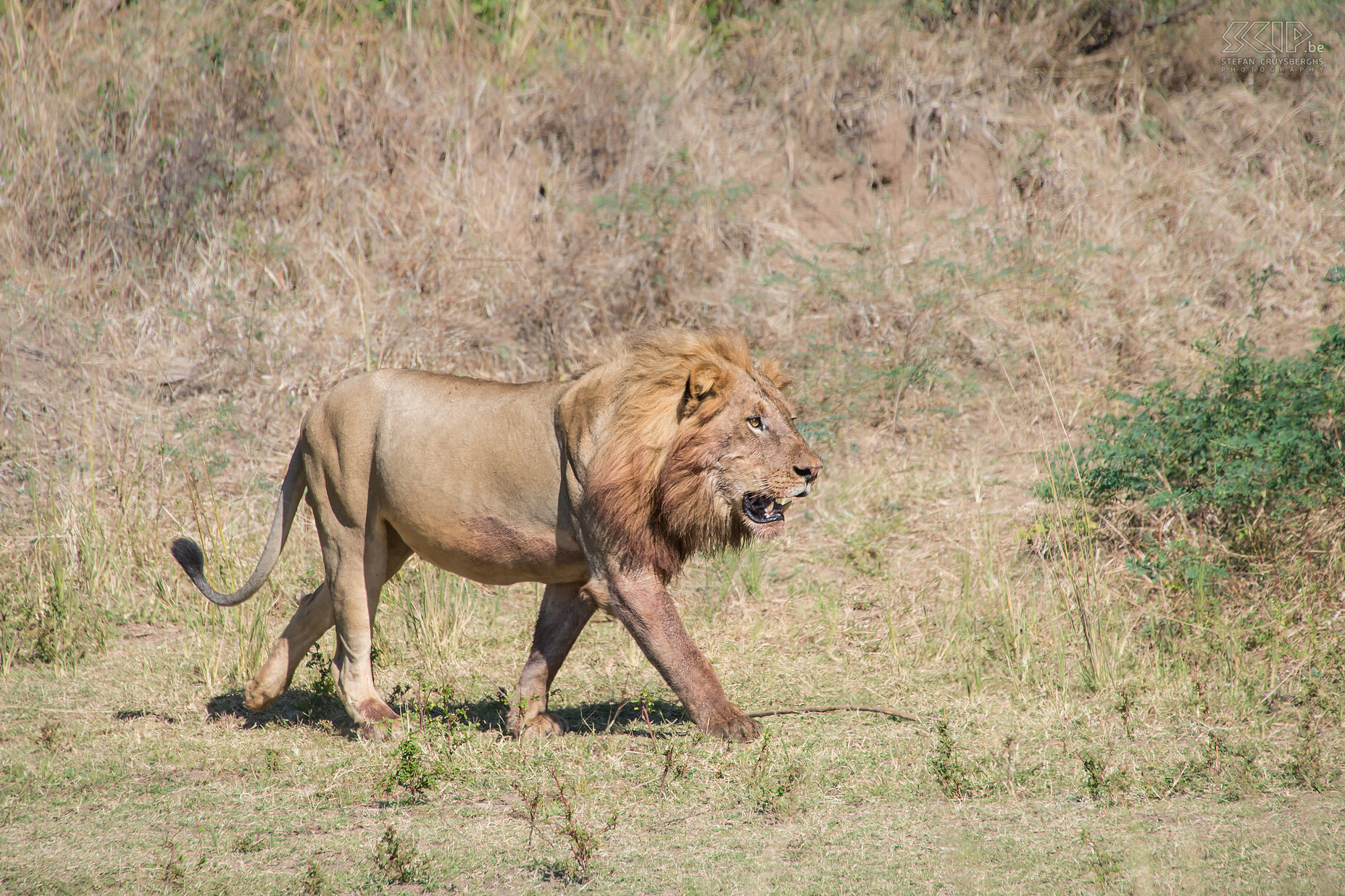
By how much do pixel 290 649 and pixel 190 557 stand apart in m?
0.65

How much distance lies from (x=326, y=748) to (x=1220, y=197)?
374 inches

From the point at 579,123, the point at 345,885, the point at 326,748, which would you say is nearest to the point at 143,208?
the point at 579,123

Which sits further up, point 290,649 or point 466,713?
point 290,649

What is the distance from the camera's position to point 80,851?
4.17 meters

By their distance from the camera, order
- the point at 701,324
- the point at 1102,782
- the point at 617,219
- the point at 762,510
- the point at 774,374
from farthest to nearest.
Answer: the point at 617,219 → the point at 701,324 → the point at 774,374 → the point at 762,510 → the point at 1102,782

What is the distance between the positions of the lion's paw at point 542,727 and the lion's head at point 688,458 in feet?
2.89

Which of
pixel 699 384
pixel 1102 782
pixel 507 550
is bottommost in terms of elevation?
pixel 1102 782

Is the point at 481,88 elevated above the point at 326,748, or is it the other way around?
the point at 481,88

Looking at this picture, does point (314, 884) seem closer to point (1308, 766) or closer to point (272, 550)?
point (272, 550)

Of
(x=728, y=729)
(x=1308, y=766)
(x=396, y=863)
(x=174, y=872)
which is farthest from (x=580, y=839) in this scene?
(x=1308, y=766)

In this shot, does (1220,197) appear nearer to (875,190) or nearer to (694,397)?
(875,190)

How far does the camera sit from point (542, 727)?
522 centimetres

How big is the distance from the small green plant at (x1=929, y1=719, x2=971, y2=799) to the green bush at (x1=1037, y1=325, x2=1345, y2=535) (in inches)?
86.6

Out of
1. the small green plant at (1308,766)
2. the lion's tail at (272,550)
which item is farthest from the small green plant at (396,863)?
the small green plant at (1308,766)
